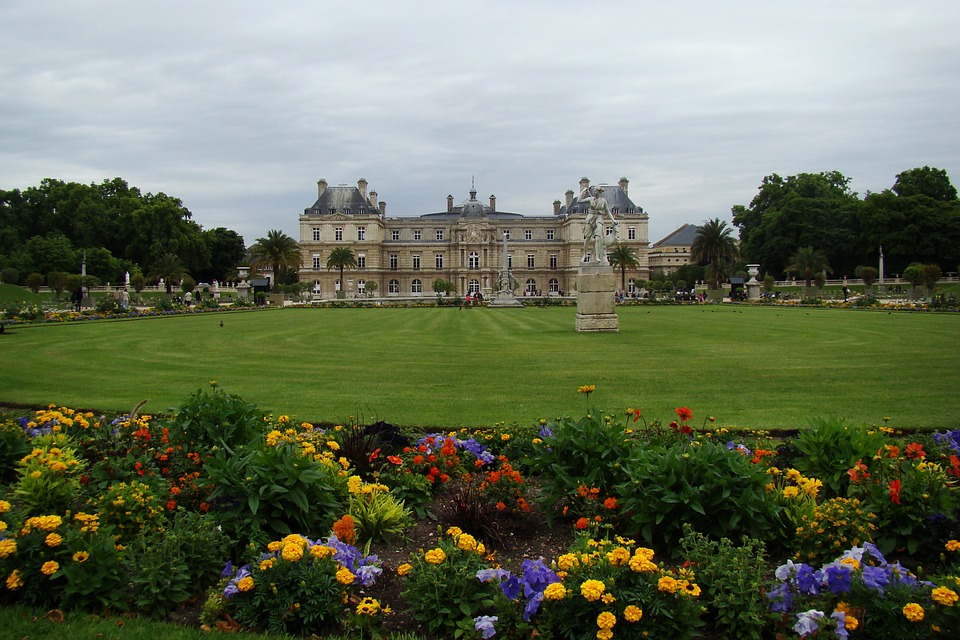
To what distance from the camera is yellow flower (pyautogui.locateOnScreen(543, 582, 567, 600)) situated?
11.9 feet

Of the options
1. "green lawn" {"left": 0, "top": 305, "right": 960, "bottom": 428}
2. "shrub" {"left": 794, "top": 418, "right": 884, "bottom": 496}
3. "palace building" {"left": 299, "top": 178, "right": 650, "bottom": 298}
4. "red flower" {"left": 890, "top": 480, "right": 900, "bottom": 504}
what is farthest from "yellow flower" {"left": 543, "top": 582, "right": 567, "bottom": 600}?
"palace building" {"left": 299, "top": 178, "right": 650, "bottom": 298}

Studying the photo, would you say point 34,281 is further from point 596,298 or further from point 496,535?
point 496,535

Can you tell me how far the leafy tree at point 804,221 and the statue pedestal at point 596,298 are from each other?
52.0 meters

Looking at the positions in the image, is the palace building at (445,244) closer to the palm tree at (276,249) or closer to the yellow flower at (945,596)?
the palm tree at (276,249)

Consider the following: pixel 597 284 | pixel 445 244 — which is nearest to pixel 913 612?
pixel 597 284

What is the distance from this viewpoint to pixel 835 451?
541cm

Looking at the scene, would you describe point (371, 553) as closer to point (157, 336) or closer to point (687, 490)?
point (687, 490)

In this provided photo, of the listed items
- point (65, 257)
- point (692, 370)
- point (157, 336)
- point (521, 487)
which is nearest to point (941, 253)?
point (692, 370)

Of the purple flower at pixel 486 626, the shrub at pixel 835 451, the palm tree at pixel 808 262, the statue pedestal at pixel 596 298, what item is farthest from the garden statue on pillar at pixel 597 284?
the palm tree at pixel 808 262

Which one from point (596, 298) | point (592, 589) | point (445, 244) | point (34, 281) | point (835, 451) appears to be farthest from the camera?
point (445, 244)

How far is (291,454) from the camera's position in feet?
16.3

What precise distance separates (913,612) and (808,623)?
50cm

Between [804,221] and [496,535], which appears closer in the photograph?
[496,535]

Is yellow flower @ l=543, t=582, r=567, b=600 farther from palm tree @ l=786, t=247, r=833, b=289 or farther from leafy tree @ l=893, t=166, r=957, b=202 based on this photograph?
leafy tree @ l=893, t=166, r=957, b=202
